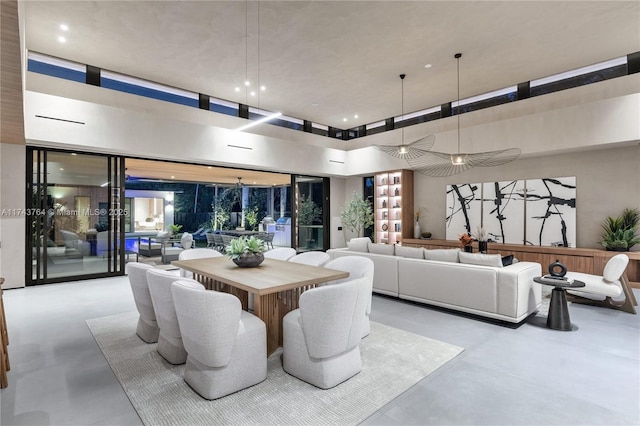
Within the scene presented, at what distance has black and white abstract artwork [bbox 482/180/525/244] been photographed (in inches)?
275

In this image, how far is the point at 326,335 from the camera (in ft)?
7.72

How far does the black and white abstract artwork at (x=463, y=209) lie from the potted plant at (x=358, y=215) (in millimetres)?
2257

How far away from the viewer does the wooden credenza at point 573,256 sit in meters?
5.65

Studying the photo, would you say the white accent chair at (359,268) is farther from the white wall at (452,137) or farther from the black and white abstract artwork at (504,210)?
the black and white abstract artwork at (504,210)

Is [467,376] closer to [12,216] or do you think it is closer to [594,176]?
[594,176]

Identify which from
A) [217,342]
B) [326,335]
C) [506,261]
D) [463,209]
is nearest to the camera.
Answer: [217,342]

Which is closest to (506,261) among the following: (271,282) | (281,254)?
(281,254)

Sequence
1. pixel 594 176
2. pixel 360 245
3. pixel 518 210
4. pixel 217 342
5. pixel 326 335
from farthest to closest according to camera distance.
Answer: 1. pixel 518 210
2. pixel 594 176
3. pixel 360 245
4. pixel 326 335
5. pixel 217 342

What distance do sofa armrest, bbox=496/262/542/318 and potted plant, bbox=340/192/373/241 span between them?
5530 millimetres

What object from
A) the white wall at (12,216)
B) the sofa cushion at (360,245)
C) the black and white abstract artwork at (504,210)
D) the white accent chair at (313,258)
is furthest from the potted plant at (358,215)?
the white wall at (12,216)

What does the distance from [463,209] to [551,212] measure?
1.78m

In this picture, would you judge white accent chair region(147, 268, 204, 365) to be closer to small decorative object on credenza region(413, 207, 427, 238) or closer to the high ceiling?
the high ceiling

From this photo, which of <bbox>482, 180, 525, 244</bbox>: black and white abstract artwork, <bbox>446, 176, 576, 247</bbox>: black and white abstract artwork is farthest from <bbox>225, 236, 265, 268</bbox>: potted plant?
<bbox>482, 180, 525, 244</bbox>: black and white abstract artwork

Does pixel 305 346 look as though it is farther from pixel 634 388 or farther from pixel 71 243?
pixel 71 243
